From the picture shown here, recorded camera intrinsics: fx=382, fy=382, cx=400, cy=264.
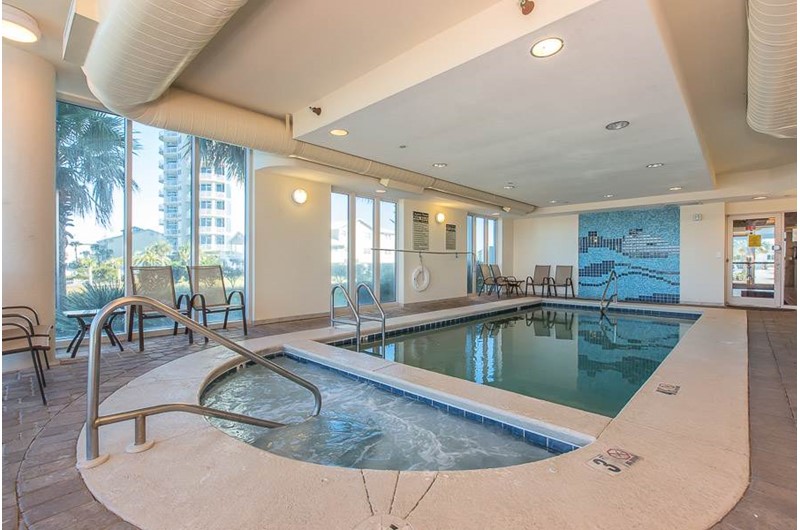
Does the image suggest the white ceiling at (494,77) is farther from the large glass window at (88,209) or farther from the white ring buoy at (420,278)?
the white ring buoy at (420,278)

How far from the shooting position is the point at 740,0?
2477 mm

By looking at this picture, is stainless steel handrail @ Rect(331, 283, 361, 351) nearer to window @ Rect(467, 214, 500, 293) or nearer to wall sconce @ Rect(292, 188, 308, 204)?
wall sconce @ Rect(292, 188, 308, 204)

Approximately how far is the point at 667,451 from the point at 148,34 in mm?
3448

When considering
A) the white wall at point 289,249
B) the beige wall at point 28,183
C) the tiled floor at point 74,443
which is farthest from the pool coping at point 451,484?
the white wall at point 289,249

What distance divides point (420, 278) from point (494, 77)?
5.54 m

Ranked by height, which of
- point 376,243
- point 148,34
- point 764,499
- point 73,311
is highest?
point 148,34

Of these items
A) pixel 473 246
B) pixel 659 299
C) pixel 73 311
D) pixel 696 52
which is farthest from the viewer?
pixel 473 246

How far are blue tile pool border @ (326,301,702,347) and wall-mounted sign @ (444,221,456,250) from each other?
2066 millimetres

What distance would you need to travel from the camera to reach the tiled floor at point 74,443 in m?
1.42

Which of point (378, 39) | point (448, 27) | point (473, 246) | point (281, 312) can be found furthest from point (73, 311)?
point (473, 246)

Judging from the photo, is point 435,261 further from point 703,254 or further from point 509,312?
Result: point 703,254

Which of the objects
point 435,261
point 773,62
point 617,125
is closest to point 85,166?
point 617,125

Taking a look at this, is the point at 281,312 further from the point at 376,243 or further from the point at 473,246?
the point at 473,246

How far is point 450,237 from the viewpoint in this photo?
891 centimetres
